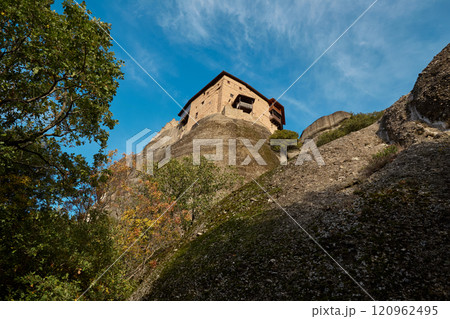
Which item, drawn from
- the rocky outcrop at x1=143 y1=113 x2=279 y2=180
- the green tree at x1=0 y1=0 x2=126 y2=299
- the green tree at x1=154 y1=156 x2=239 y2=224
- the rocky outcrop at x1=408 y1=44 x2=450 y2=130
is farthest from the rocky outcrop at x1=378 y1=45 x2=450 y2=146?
the rocky outcrop at x1=143 y1=113 x2=279 y2=180

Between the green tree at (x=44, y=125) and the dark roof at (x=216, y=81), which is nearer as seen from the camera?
the green tree at (x=44, y=125)

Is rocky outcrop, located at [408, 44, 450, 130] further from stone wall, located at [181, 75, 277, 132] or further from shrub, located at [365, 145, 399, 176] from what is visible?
stone wall, located at [181, 75, 277, 132]

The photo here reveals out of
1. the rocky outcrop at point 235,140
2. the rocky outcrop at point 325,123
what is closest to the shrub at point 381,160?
the rocky outcrop at point 235,140

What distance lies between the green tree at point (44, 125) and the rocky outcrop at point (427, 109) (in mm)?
17274

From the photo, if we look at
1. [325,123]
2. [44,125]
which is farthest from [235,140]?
[44,125]

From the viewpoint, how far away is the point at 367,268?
6.29m

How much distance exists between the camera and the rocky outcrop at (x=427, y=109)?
13.6 meters

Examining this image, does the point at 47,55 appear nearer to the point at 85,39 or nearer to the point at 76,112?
the point at 85,39

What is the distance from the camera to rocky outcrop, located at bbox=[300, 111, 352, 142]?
4734 cm

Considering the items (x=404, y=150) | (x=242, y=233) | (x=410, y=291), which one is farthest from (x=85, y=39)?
(x=404, y=150)

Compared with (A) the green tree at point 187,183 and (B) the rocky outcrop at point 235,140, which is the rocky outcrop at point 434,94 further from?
(B) the rocky outcrop at point 235,140

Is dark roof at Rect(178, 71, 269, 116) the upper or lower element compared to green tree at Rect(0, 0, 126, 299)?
upper

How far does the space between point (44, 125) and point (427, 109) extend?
837 inches

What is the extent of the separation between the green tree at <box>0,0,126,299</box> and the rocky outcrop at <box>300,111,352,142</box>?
47053 mm
